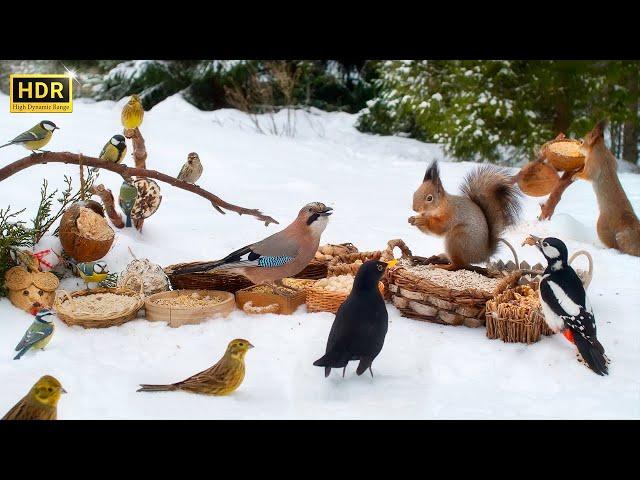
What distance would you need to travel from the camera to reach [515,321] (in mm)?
2883

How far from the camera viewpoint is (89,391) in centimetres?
226

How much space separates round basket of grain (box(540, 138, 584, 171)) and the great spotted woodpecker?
1126 millimetres

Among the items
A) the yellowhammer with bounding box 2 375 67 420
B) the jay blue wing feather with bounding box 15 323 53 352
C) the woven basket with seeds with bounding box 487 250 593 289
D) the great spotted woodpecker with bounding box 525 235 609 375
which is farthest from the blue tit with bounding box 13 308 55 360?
the woven basket with seeds with bounding box 487 250 593 289

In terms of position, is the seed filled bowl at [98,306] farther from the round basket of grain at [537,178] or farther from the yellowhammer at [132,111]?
the round basket of grain at [537,178]

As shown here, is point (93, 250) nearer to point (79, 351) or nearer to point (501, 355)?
point (79, 351)

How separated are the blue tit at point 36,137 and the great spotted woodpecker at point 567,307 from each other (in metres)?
1.88

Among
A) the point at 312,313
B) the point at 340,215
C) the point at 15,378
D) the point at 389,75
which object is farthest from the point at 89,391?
the point at 389,75

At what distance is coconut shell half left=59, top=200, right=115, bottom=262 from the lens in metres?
3.37

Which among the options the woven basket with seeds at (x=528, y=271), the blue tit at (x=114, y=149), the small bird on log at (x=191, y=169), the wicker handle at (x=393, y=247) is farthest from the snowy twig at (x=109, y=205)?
the woven basket with seeds at (x=528, y=271)

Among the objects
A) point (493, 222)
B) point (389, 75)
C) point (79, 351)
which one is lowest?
point (79, 351)

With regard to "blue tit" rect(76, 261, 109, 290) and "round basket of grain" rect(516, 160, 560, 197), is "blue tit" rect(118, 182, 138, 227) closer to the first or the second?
"blue tit" rect(76, 261, 109, 290)

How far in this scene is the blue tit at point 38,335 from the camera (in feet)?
8.28

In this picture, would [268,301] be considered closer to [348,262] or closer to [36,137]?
[348,262]
